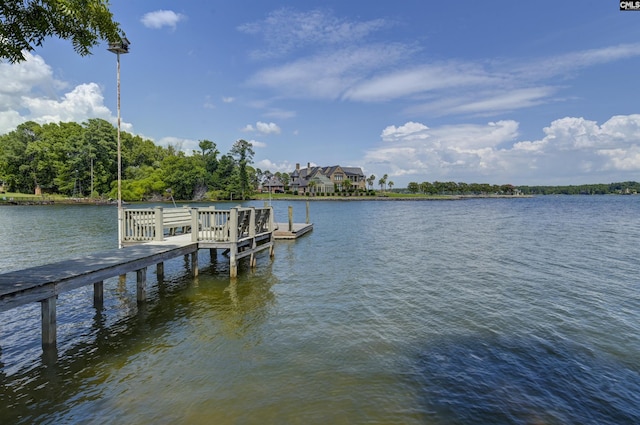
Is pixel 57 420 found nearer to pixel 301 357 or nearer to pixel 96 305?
pixel 301 357

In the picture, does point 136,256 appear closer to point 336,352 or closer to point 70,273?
point 70,273

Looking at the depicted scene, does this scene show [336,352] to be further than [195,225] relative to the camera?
No

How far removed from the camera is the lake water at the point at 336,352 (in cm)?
540

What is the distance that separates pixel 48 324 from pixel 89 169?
307 feet

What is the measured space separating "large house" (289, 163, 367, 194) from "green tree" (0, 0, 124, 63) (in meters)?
118

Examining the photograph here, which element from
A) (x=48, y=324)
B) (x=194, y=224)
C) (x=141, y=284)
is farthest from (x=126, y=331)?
(x=194, y=224)

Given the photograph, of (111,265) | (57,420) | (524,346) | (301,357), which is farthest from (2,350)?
(524,346)

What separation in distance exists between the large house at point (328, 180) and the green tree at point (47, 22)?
11782 centimetres

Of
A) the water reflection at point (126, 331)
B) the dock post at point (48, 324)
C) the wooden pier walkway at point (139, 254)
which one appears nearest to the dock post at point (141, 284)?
the wooden pier walkway at point (139, 254)

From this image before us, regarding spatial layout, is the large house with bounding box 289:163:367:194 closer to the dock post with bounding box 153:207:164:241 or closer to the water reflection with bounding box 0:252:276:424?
the dock post with bounding box 153:207:164:241

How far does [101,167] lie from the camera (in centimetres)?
8581

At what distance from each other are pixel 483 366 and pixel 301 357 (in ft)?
11.5

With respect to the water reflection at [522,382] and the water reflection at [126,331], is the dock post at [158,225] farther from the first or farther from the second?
the water reflection at [522,382]

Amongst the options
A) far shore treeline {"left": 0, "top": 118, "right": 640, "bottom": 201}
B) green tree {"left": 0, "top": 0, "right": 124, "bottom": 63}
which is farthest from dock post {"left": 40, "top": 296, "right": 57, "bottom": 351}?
far shore treeline {"left": 0, "top": 118, "right": 640, "bottom": 201}
